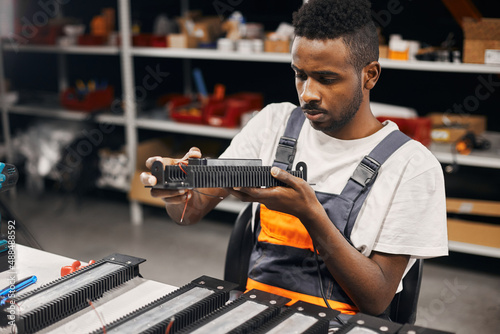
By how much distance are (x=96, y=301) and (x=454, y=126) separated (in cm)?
217

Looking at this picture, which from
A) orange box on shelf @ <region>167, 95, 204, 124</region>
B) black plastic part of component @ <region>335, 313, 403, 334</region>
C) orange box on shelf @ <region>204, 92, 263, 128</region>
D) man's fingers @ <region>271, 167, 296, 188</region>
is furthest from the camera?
orange box on shelf @ <region>167, 95, 204, 124</region>

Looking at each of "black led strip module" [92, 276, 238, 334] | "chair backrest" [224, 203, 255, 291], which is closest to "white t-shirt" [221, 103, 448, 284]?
"chair backrest" [224, 203, 255, 291]

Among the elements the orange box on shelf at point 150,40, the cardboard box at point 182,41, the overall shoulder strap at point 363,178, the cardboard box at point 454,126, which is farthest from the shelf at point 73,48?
the overall shoulder strap at point 363,178

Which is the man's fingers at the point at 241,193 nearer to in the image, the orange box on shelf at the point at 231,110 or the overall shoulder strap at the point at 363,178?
the overall shoulder strap at the point at 363,178

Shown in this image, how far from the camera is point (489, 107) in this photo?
2811mm

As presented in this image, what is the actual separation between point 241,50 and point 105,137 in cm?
144

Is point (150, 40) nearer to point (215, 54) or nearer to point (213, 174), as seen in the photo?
point (215, 54)

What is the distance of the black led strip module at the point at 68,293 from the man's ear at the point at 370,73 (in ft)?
2.07

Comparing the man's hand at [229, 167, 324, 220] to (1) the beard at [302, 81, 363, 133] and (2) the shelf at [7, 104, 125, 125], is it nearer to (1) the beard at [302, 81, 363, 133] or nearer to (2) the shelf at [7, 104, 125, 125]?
(1) the beard at [302, 81, 363, 133]

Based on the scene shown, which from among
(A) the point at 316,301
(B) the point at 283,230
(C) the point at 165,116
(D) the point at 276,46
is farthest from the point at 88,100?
(A) the point at 316,301

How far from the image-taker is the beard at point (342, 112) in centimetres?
115

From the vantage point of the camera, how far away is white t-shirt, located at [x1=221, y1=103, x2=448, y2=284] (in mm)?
1130

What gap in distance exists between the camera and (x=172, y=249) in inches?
118

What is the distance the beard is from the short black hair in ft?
0.21
